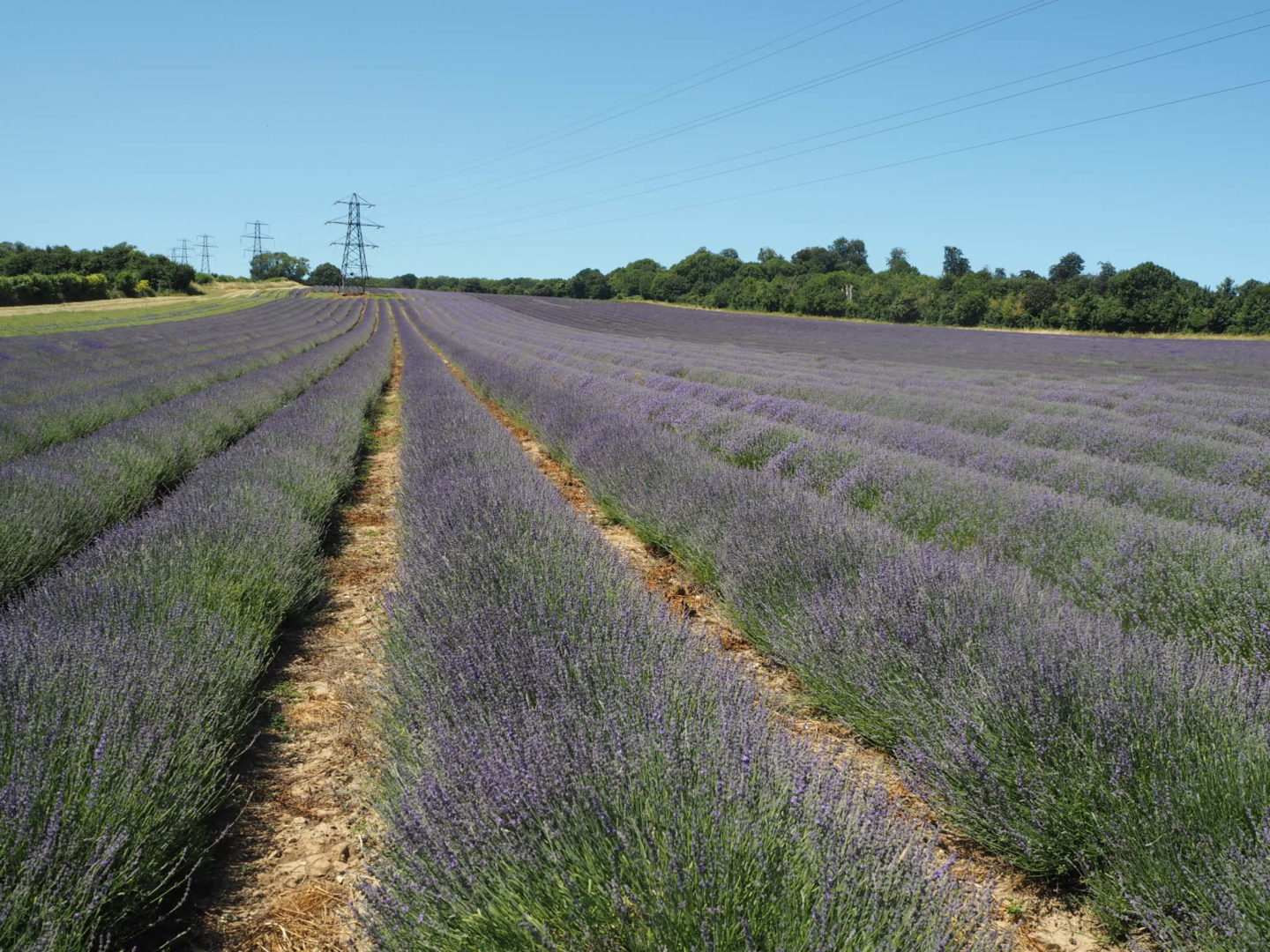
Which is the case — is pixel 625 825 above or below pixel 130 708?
above

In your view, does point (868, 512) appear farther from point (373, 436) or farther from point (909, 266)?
point (909, 266)

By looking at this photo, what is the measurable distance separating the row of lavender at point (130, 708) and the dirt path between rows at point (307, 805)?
0.12 meters

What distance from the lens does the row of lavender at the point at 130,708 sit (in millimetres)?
1550

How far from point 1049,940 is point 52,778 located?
2384 millimetres

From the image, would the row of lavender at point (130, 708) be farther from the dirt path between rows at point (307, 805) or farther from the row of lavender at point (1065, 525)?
the row of lavender at point (1065, 525)

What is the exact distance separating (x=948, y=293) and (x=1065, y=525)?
5168 cm

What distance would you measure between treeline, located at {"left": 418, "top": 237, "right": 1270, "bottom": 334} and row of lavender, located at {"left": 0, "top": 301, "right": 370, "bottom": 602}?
143 ft

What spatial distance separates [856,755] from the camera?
2.61m

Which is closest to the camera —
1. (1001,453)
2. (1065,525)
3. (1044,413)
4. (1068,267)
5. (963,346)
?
(1065,525)

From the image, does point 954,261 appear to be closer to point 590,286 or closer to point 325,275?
point 590,286

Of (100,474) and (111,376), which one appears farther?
(111,376)

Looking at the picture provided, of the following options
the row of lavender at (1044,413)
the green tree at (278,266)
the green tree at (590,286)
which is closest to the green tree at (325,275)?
the green tree at (278,266)

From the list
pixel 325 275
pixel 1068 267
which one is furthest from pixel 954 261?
pixel 325 275

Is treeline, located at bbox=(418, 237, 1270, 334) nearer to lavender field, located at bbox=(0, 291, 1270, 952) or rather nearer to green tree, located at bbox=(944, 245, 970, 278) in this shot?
green tree, located at bbox=(944, 245, 970, 278)
